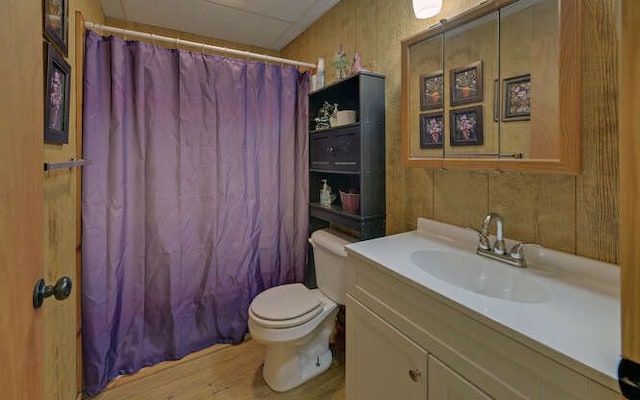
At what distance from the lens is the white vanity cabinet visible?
26.2 inches

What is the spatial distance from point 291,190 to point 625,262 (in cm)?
198

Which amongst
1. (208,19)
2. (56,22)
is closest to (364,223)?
(56,22)

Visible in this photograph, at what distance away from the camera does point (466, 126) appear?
50.0 inches

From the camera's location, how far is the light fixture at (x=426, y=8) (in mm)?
1348

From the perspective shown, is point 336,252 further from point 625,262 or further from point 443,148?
point 625,262

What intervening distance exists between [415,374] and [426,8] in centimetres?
149

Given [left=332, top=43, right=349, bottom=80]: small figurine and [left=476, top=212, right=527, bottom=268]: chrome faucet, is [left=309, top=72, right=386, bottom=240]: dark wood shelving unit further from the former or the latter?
[left=476, top=212, right=527, bottom=268]: chrome faucet

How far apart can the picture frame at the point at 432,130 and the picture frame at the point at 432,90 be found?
1.6 inches

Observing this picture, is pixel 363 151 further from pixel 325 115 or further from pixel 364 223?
pixel 325 115

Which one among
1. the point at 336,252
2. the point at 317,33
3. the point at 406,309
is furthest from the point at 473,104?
the point at 317,33

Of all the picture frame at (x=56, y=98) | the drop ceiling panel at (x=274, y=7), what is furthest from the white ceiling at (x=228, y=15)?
the picture frame at (x=56, y=98)

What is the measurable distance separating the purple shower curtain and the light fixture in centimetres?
105

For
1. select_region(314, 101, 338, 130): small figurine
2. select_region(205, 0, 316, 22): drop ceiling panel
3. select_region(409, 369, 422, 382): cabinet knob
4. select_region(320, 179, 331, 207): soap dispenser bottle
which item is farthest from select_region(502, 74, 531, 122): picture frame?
select_region(205, 0, 316, 22): drop ceiling panel

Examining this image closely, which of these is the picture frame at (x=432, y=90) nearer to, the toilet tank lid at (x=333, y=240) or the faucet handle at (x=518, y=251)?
the faucet handle at (x=518, y=251)
